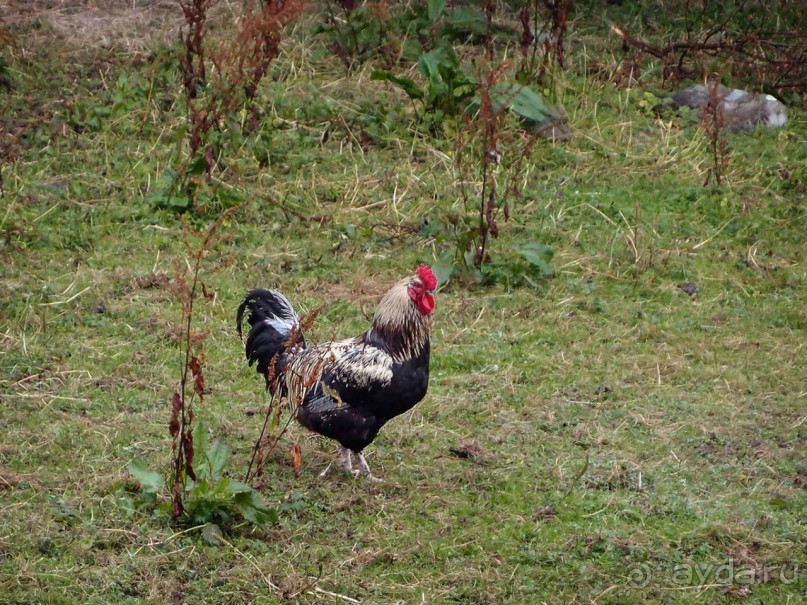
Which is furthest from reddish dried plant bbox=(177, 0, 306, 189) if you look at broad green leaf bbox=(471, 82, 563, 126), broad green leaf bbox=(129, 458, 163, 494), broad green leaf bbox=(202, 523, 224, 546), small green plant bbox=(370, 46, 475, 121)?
broad green leaf bbox=(202, 523, 224, 546)

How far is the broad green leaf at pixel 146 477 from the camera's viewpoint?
5.34 metres

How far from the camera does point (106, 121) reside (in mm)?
9531

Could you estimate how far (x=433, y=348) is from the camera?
7.29 meters

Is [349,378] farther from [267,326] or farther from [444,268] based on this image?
[444,268]

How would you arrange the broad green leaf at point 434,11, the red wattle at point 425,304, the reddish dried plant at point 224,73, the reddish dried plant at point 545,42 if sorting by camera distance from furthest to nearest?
the broad green leaf at point 434,11 < the reddish dried plant at point 545,42 < the reddish dried plant at point 224,73 < the red wattle at point 425,304

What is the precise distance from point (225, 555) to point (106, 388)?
1.90 metres

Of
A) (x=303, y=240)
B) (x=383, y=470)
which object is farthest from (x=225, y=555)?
(x=303, y=240)

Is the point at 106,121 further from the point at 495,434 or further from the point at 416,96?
the point at 495,434

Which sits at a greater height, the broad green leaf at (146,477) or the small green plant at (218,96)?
the small green plant at (218,96)

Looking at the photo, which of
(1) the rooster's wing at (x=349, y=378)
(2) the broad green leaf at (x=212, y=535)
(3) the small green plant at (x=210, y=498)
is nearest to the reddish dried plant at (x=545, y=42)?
(1) the rooster's wing at (x=349, y=378)

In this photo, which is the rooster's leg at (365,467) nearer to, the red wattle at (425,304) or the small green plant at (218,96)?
the red wattle at (425,304)

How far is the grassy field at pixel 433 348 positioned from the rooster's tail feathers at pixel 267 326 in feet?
1.55

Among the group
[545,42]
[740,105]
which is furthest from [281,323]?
[740,105]

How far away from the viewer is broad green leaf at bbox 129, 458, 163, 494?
5336 mm
